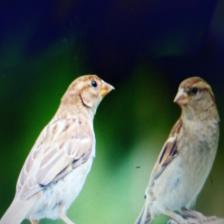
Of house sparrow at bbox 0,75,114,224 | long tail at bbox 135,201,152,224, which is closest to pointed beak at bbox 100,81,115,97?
house sparrow at bbox 0,75,114,224

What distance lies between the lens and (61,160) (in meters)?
3.02

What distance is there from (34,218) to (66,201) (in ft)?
0.34

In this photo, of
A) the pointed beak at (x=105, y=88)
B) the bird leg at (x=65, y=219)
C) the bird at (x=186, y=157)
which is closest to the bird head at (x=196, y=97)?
the bird at (x=186, y=157)

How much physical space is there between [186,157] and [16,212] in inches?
20.4

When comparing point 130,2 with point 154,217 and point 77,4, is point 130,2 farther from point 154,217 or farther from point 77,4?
point 154,217

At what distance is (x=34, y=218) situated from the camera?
9.88ft

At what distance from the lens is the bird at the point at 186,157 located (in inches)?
120

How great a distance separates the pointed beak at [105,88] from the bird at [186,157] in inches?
7.7

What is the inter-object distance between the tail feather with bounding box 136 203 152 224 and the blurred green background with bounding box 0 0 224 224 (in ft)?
0.05

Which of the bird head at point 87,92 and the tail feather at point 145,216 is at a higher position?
the bird head at point 87,92

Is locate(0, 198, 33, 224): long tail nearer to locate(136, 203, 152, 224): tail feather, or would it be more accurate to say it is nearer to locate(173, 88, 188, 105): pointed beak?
locate(136, 203, 152, 224): tail feather

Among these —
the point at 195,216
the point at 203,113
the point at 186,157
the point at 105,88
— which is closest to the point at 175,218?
the point at 195,216

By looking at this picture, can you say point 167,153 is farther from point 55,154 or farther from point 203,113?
point 55,154

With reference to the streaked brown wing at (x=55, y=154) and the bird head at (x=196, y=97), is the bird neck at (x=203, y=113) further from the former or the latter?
the streaked brown wing at (x=55, y=154)
